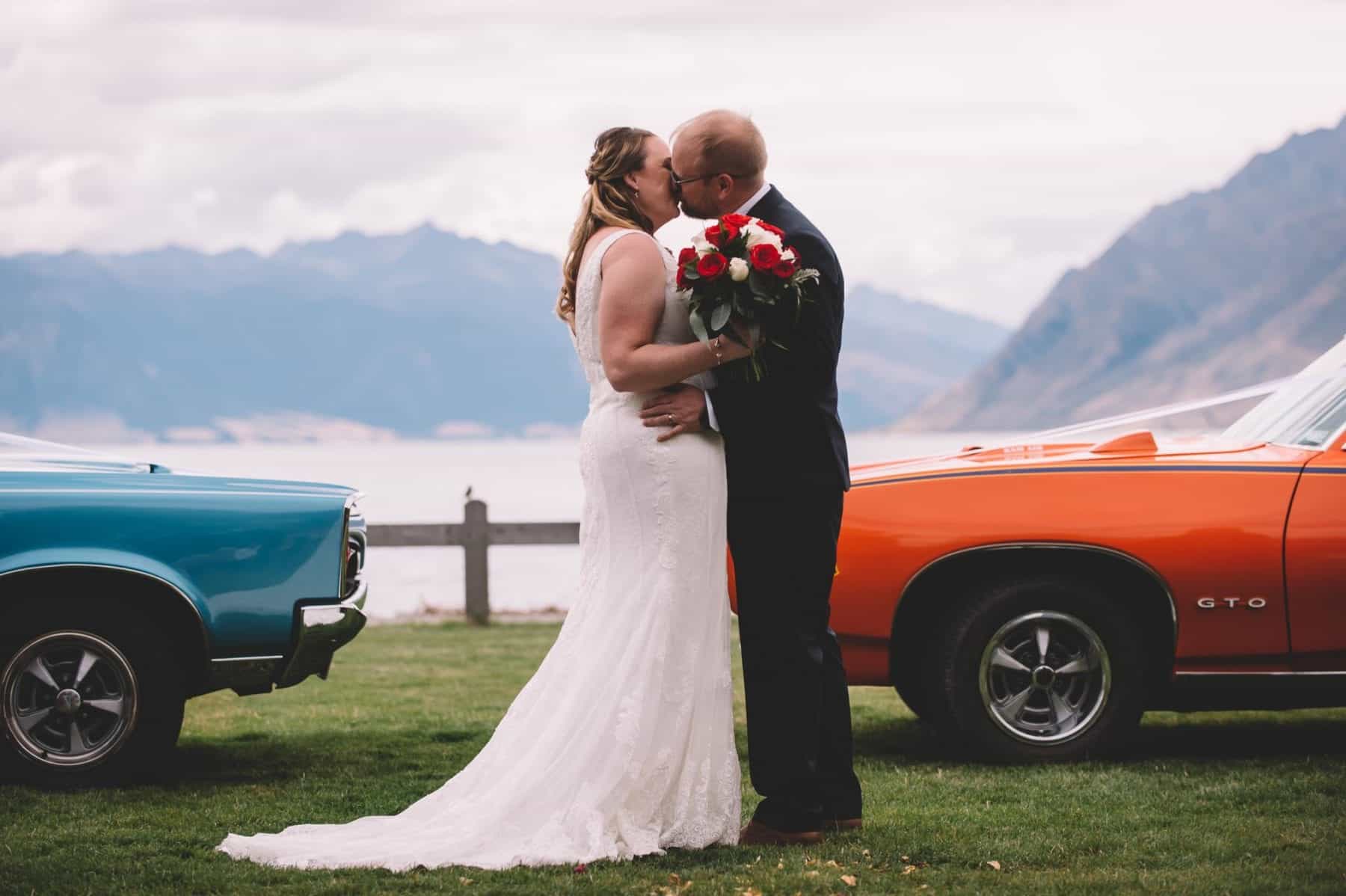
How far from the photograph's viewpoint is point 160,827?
208 inches

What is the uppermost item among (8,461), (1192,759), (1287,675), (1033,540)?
(8,461)

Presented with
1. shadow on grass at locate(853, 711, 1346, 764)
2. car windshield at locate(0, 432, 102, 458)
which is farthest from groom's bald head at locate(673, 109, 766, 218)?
car windshield at locate(0, 432, 102, 458)

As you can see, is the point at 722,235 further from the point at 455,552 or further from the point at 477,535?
the point at 455,552

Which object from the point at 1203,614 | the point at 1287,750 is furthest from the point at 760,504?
the point at 1287,750

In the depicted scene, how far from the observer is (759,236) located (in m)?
4.57

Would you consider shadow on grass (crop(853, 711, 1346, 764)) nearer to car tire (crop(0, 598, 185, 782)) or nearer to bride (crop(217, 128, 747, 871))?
bride (crop(217, 128, 747, 871))

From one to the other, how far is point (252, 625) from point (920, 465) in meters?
2.87

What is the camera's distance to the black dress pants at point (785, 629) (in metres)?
4.82

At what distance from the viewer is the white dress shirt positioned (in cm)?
480

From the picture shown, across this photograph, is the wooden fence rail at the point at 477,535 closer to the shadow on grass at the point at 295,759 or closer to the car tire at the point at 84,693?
the shadow on grass at the point at 295,759

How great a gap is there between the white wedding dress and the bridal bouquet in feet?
0.55

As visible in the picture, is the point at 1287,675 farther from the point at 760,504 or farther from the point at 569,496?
the point at 569,496

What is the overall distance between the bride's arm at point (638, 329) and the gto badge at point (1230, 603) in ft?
8.17

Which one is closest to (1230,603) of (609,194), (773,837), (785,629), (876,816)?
(876,816)
